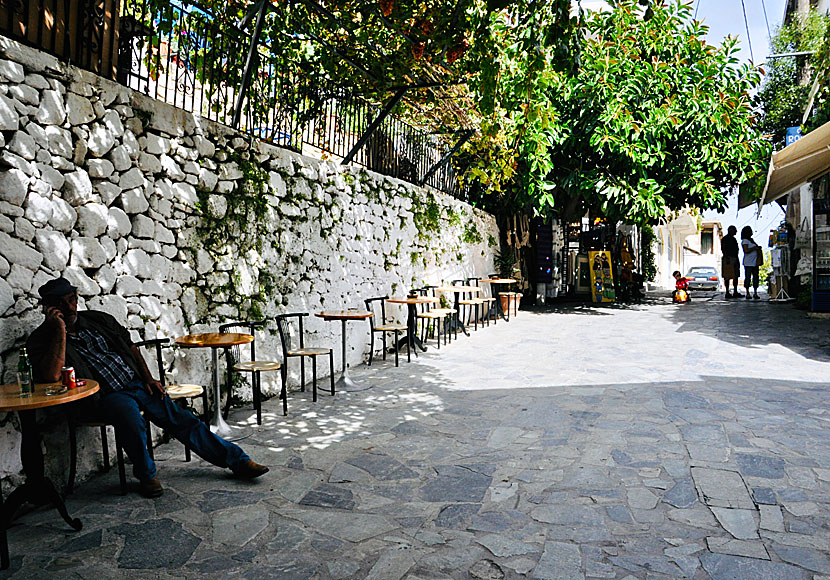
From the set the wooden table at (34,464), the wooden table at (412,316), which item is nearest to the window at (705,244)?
the wooden table at (412,316)

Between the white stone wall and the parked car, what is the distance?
2140cm

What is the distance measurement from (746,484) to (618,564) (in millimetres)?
1410

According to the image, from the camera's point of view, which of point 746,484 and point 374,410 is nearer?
point 746,484

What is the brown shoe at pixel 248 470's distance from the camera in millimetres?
3928

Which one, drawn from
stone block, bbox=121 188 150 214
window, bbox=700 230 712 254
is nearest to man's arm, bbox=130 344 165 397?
stone block, bbox=121 188 150 214

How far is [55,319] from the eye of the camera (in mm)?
3395

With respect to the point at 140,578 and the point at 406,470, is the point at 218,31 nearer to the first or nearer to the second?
the point at 406,470

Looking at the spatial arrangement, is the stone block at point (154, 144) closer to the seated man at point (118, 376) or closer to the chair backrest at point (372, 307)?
the seated man at point (118, 376)

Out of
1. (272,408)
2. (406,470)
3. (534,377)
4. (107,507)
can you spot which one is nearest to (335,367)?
(272,408)

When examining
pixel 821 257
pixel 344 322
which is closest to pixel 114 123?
pixel 344 322

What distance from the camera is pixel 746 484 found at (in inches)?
148

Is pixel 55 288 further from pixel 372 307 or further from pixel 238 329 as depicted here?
pixel 372 307

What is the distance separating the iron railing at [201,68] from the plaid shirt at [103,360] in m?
1.79

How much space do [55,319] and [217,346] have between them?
130 cm
